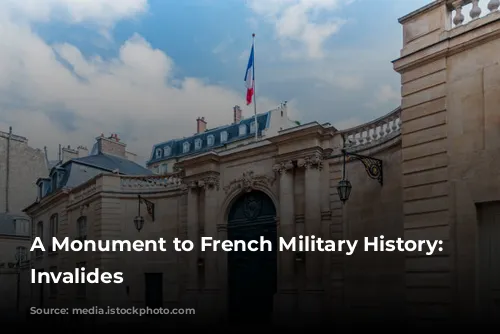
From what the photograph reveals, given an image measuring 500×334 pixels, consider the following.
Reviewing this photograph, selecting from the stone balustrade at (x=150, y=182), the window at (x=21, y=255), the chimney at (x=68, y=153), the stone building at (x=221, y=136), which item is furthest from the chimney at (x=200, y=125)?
the stone balustrade at (x=150, y=182)

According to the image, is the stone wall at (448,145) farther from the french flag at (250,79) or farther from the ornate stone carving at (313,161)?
the french flag at (250,79)

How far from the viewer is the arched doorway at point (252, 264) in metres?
15.1

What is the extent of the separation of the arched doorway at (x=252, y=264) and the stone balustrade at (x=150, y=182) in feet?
10.5

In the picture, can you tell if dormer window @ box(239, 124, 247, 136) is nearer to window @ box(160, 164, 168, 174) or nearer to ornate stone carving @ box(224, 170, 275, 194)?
window @ box(160, 164, 168, 174)

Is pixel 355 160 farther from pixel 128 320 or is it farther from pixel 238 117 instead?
pixel 238 117

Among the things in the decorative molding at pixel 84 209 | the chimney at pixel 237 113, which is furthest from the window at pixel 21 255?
the chimney at pixel 237 113

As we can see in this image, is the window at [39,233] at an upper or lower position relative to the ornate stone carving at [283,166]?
lower

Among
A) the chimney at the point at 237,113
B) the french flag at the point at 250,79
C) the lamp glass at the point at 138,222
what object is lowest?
the lamp glass at the point at 138,222

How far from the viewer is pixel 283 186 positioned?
14484mm

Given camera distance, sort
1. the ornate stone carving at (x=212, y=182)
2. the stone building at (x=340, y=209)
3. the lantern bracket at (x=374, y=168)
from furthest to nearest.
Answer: the ornate stone carving at (x=212, y=182)
the lantern bracket at (x=374, y=168)
the stone building at (x=340, y=209)

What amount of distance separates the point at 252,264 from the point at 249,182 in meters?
2.37

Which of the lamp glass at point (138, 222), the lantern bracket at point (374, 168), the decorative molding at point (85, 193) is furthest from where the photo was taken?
the decorative molding at point (85, 193)

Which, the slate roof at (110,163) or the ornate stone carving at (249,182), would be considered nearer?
the ornate stone carving at (249,182)

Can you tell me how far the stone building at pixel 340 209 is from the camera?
789 centimetres
